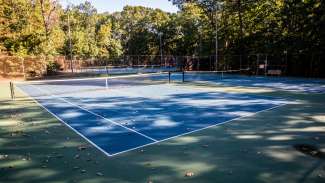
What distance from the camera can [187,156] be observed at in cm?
623

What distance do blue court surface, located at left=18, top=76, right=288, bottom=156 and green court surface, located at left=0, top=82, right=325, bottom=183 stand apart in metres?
0.45

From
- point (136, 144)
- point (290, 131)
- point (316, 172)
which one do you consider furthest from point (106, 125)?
point (316, 172)

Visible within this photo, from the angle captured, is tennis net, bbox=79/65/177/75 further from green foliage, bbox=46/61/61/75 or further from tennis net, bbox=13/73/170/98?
tennis net, bbox=13/73/170/98

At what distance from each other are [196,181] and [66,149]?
3436 millimetres

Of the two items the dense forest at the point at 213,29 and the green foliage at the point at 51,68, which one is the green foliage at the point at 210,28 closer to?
the dense forest at the point at 213,29

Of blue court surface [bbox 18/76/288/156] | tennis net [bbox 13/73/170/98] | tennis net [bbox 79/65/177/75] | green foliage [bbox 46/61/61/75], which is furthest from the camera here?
tennis net [bbox 79/65/177/75]

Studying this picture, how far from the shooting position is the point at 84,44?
54.4 m

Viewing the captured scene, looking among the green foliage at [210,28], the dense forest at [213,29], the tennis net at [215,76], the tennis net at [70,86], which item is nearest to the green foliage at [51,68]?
the dense forest at [213,29]

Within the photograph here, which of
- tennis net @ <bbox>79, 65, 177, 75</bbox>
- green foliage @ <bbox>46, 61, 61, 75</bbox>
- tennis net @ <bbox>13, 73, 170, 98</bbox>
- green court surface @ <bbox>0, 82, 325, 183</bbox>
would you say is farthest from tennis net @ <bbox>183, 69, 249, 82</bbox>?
green court surface @ <bbox>0, 82, 325, 183</bbox>

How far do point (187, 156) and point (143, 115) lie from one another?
4.46 m

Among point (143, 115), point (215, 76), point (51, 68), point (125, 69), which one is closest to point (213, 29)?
point (215, 76)

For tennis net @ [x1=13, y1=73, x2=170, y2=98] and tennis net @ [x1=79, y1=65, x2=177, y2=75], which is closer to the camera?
tennis net @ [x1=13, y1=73, x2=170, y2=98]

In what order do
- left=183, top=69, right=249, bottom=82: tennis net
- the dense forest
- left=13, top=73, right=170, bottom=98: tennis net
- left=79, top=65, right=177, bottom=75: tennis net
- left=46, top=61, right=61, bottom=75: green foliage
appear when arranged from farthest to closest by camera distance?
left=79, top=65, right=177, bottom=75: tennis net → left=46, top=61, right=61, bottom=75: green foliage → the dense forest → left=183, top=69, right=249, bottom=82: tennis net → left=13, top=73, right=170, bottom=98: tennis net

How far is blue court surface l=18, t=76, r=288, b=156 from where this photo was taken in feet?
25.3
